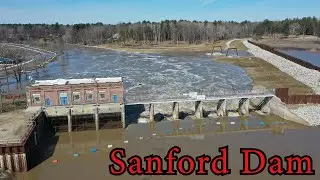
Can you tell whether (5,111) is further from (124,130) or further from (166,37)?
(166,37)

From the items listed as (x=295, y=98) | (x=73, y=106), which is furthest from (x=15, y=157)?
(x=295, y=98)

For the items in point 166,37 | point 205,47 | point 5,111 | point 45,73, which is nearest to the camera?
point 5,111

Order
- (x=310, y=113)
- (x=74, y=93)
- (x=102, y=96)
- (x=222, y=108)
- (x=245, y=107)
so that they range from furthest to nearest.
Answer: (x=245, y=107) → (x=222, y=108) → (x=310, y=113) → (x=102, y=96) → (x=74, y=93)

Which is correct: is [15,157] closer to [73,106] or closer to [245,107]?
[73,106]

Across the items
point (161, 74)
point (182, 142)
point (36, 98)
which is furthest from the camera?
point (161, 74)

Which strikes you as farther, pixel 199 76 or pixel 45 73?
pixel 45 73

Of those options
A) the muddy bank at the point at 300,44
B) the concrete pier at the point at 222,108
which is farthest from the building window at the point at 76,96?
the muddy bank at the point at 300,44

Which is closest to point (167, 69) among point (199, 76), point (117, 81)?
point (199, 76)
